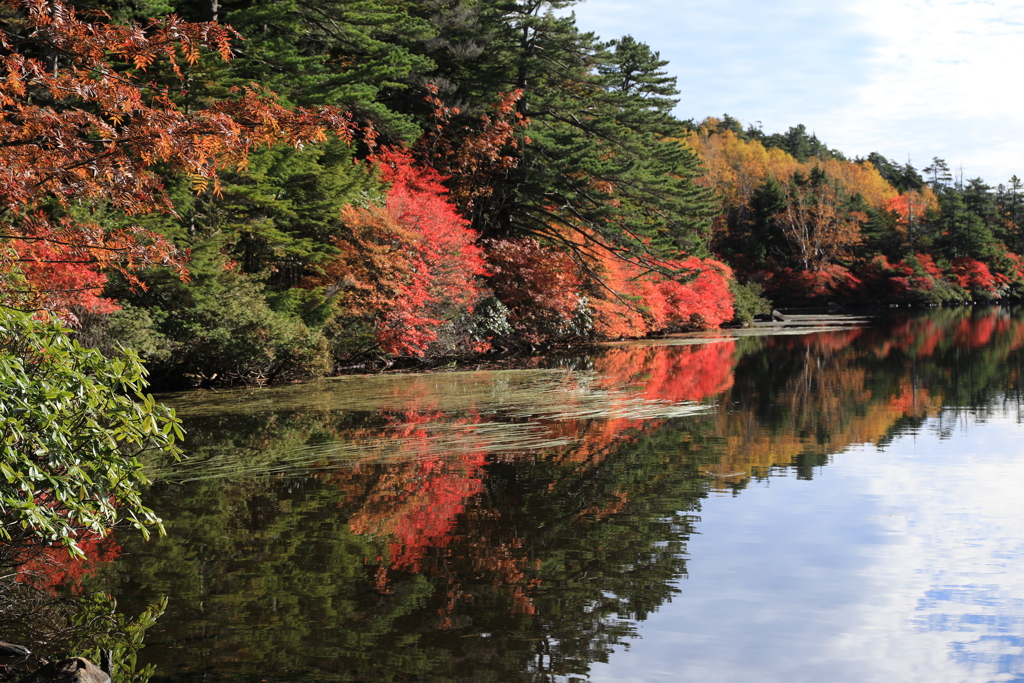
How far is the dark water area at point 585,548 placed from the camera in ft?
14.9

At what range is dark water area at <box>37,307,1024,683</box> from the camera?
4.54 m

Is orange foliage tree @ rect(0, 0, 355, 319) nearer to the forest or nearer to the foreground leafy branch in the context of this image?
the forest

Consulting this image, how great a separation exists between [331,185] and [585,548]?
13797 millimetres

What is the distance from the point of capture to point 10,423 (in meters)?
3.94

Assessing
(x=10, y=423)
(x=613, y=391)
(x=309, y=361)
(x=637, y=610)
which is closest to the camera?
(x=10, y=423)

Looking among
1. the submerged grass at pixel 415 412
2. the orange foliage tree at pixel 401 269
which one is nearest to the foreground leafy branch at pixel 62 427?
the submerged grass at pixel 415 412

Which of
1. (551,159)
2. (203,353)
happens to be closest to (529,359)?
(551,159)

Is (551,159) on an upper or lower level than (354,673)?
upper

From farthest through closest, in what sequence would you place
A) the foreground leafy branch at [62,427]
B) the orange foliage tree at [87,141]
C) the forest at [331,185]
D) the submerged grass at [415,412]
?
1. the submerged grass at [415,412]
2. the forest at [331,185]
3. the orange foliage tree at [87,141]
4. the foreground leafy branch at [62,427]

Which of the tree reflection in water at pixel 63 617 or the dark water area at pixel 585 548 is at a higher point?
the dark water area at pixel 585 548

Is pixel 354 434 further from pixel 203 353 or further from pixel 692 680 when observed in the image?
pixel 692 680

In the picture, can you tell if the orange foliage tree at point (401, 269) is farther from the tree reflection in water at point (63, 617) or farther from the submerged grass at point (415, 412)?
the tree reflection in water at point (63, 617)

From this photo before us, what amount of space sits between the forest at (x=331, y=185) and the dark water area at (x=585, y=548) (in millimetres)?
1890

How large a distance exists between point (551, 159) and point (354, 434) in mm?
15695
